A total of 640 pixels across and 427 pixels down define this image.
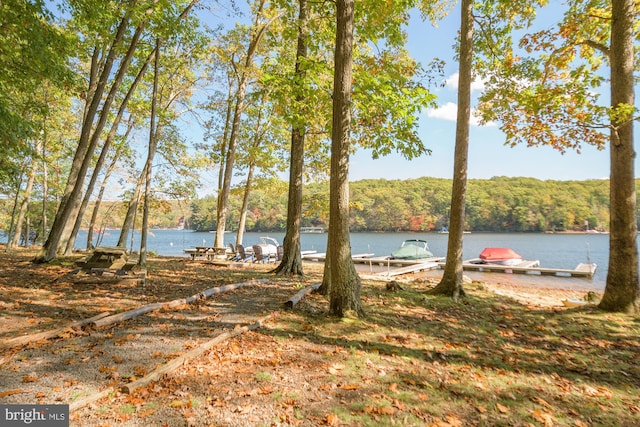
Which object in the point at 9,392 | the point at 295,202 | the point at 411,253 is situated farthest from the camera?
the point at 411,253

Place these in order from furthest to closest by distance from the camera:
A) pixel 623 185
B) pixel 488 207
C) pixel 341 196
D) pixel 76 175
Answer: pixel 488 207 < pixel 76 175 < pixel 623 185 < pixel 341 196

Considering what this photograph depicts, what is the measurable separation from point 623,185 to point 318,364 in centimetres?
713

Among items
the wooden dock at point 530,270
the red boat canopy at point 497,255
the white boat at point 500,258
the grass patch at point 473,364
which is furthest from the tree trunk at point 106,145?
the red boat canopy at point 497,255

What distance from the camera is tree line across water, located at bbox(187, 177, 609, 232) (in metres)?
74.1

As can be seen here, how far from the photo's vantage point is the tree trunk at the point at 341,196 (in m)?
5.48

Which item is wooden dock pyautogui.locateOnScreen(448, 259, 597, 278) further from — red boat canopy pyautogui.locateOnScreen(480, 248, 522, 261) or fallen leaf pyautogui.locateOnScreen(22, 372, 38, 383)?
fallen leaf pyautogui.locateOnScreen(22, 372, 38, 383)

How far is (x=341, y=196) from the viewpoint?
548 centimetres

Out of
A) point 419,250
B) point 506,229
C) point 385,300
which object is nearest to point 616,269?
point 385,300

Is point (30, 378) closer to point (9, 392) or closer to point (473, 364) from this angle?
point (9, 392)

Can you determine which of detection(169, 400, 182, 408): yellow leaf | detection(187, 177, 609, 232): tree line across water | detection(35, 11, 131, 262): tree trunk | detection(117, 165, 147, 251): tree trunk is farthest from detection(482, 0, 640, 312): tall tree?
detection(187, 177, 609, 232): tree line across water

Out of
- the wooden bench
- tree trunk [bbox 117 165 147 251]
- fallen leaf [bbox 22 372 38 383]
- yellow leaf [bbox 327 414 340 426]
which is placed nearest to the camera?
yellow leaf [bbox 327 414 340 426]

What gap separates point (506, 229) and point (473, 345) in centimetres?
8944

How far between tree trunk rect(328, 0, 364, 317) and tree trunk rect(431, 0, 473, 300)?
3.45 metres

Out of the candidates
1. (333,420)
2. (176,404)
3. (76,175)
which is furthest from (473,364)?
(76,175)
